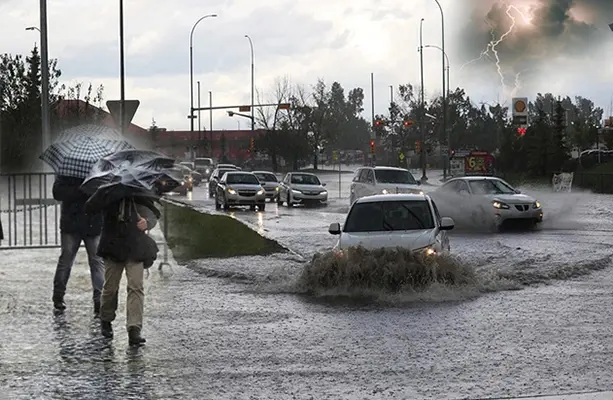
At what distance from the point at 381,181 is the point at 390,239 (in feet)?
69.8

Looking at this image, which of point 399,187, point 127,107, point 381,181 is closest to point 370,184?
point 381,181

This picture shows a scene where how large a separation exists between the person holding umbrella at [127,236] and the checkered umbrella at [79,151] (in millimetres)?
1735

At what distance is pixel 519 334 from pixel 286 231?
1719 centimetres

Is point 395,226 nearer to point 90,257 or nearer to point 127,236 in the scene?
point 90,257

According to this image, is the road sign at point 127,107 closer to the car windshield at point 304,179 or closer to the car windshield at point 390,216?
the car windshield at point 390,216

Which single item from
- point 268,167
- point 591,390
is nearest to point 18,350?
point 591,390

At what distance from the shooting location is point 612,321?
452 inches

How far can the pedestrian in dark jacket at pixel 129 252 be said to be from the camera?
1012 cm

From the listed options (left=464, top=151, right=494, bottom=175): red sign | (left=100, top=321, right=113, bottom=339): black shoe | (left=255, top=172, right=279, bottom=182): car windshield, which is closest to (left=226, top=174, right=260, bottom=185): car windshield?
(left=255, top=172, right=279, bottom=182): car windshield

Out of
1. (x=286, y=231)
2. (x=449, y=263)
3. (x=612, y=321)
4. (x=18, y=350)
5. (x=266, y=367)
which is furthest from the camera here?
(x=286, y=231)

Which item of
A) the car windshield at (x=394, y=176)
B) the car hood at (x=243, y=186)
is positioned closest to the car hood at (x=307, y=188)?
the car hood at (x=243, y=186)

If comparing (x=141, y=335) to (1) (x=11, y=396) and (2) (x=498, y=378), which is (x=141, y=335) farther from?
(2) (x=498, y=378)

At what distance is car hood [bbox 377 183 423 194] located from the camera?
111 feet

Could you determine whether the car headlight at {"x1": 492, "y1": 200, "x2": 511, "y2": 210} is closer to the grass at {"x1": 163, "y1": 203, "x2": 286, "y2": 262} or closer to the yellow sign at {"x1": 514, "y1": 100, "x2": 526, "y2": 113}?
the grass at {"x1": 163, "y1": 203, "x2": 286, "y2": 262}
